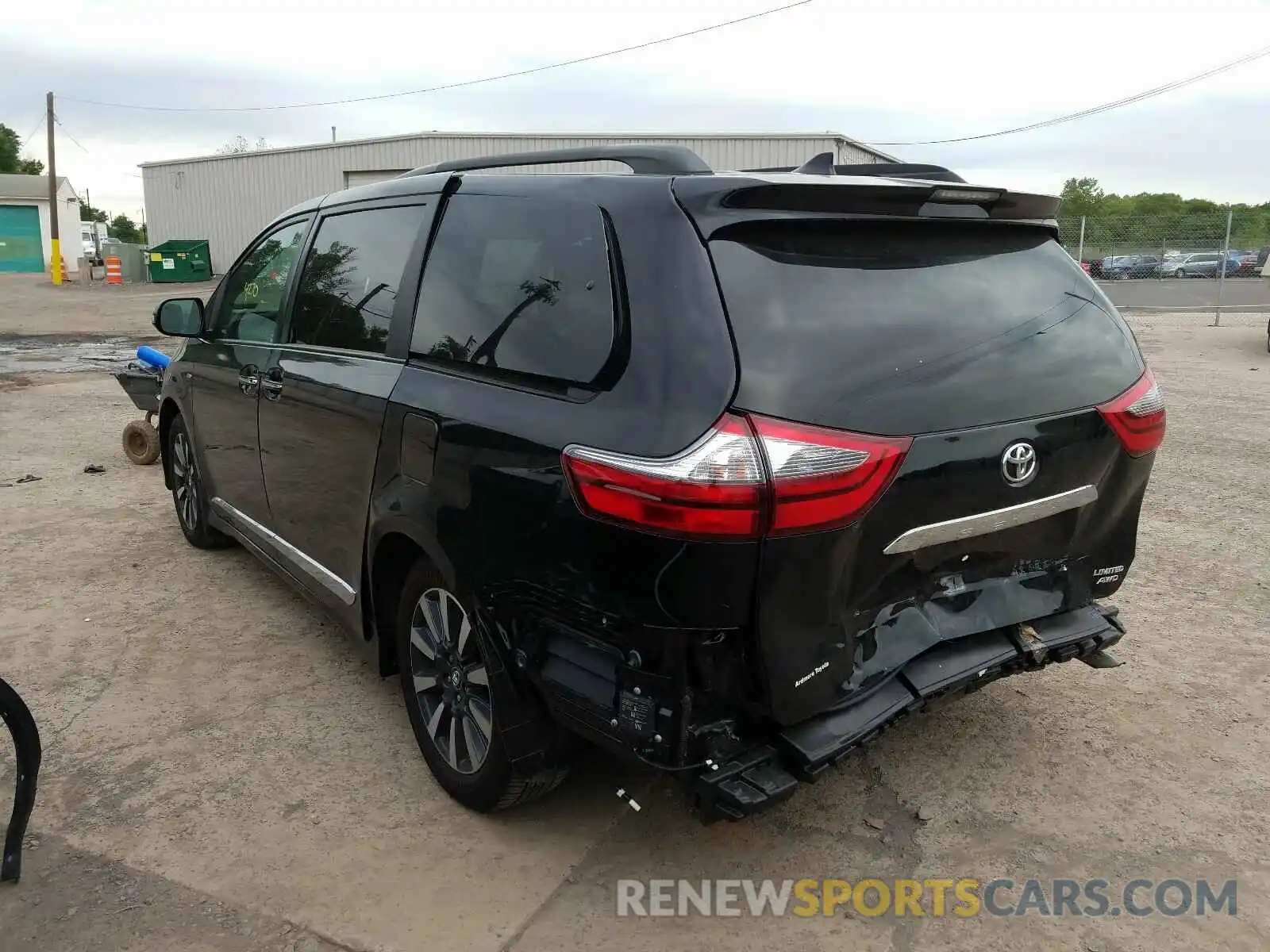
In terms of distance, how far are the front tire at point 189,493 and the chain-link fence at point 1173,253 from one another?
2274 cm

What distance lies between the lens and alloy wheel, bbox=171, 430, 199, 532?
5.34 m

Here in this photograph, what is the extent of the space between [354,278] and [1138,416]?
8.55 feet

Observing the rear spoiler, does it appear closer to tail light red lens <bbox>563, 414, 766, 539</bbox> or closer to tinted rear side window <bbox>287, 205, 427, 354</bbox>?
tail light red lens <bbox>563, 414, 766, 539</bbox>

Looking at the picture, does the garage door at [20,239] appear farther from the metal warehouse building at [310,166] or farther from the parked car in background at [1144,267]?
the parked car in background at [1144,267]

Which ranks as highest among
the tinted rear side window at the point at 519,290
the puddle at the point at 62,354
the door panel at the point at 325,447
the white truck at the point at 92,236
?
the white truck at the point at 92,236

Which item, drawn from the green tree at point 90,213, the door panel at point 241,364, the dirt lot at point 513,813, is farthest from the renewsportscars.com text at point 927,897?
the green tree at point 90,213

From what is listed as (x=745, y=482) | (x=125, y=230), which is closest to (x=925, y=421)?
(x=745, y=482)

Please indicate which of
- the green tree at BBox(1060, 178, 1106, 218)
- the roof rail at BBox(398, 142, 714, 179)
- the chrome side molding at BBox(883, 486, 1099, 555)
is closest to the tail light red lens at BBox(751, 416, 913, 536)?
the chrome side molding at BBox(883, 486, 1099, 555)

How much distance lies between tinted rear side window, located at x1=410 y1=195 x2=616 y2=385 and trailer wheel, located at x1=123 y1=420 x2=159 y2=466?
5.29 meters

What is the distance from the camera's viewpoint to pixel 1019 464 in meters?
2.56

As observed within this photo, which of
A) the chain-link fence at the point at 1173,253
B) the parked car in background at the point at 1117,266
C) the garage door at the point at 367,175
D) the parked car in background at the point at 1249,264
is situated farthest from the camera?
the parked car in background at the point at 1249,264

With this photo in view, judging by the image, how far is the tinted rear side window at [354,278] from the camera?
332 centimetres

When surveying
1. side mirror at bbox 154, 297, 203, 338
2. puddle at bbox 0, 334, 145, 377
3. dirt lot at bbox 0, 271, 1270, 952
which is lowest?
dirt lot at bbox 0, 271, 1270, 952

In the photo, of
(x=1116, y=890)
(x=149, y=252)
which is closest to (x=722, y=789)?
(x=1116, y=890)
